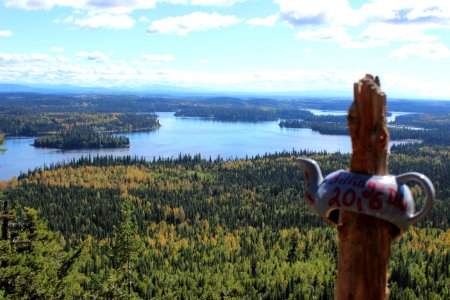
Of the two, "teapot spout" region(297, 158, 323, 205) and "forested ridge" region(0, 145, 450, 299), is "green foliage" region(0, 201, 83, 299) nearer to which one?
"forested ridge" region(0, 145, 450, 299)

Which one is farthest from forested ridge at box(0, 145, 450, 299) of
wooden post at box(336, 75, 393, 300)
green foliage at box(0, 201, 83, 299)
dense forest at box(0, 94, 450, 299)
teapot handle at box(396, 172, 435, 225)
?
teapot handle at box(396, 172, 435, 225)

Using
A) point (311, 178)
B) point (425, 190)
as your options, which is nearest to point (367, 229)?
point (425, 190)

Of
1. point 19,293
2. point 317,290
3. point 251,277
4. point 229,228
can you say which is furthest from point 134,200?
point 19,293

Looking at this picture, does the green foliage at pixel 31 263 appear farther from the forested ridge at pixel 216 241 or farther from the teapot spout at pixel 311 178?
the teapot spout at pixel 311 178

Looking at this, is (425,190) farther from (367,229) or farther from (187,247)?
(187,247)

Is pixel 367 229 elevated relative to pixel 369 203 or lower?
lower
